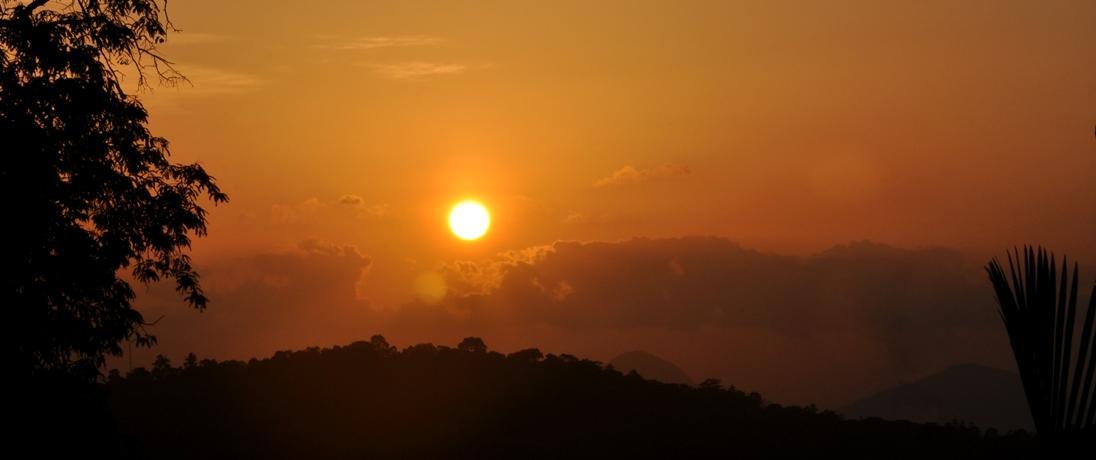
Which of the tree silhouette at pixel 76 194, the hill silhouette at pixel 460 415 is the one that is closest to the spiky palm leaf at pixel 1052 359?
the tree silhouette at pixel 76 194

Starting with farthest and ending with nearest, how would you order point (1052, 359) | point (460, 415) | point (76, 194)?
1. point (460, 415)
2. point (76, 194)
3. point (1052, 359)

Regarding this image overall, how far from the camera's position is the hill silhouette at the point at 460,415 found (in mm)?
98938

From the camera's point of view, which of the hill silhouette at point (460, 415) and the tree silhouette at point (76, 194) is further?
the hill silhouette at point (460, 415)

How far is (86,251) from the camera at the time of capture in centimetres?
2053

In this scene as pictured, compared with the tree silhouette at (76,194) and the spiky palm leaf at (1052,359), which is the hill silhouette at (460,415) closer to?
the tree silhouette at (76,194)

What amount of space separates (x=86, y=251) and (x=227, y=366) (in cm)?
9568

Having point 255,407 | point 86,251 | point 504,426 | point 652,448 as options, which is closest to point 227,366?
point 255,407

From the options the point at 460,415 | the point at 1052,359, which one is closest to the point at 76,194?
the point at 1052,359

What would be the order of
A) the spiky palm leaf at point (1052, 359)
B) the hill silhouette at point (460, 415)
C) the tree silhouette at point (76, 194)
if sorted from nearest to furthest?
the spiky palm leaf at point (1052, 359) < the tree silhouette at point (76, 194) < the hill silhouette at point (460, 415)

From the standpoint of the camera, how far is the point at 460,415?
10944cm

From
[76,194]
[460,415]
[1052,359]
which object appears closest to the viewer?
[1052,359]

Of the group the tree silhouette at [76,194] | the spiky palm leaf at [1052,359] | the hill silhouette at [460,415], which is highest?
the hill silhouette at [460,415]

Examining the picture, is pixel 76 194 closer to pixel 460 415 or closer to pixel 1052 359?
pixel 1052 359

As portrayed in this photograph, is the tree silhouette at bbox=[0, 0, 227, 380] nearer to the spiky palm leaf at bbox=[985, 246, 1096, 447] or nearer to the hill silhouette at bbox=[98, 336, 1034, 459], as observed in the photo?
the spiky palm leaf at bbox=[985, 246, 1096, 447]
